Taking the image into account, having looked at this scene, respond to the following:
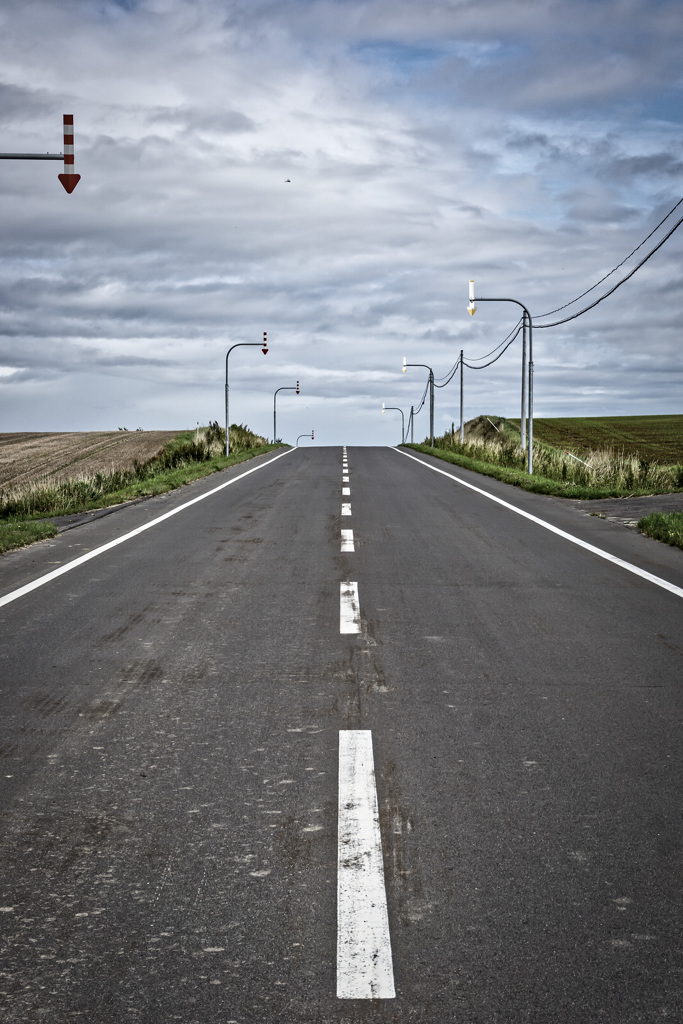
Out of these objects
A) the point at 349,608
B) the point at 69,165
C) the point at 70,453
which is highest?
the point at 69,165

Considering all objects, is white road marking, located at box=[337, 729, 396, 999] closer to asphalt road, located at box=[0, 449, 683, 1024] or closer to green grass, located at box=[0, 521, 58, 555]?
asphalt road, located at box=[0, 449, 683, 1024]

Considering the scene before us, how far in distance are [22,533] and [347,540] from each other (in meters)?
4.45

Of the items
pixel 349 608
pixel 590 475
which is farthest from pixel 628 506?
pixel 349 608

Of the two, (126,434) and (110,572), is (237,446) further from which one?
(110,572)

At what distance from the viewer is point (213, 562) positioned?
10859 millimetres

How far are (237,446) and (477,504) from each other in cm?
3175

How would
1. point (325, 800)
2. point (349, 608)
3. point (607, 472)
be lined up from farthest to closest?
point (607, 472), point (349, 608), point (325, 800)

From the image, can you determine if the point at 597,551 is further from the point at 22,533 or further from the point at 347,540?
the point at 22,533

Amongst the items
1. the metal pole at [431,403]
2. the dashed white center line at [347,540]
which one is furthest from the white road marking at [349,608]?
the metal pole at [431,403]

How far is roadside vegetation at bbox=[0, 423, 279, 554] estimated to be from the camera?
13820 mm

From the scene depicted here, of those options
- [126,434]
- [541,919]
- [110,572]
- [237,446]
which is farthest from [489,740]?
[126,434]

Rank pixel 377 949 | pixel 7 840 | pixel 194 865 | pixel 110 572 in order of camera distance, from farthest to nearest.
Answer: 1. pixel 110 572
2. pixel 7 840
3. pixel 194 865
4. pixel 377 949

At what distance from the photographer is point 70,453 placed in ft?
161

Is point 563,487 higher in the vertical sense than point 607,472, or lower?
lower
